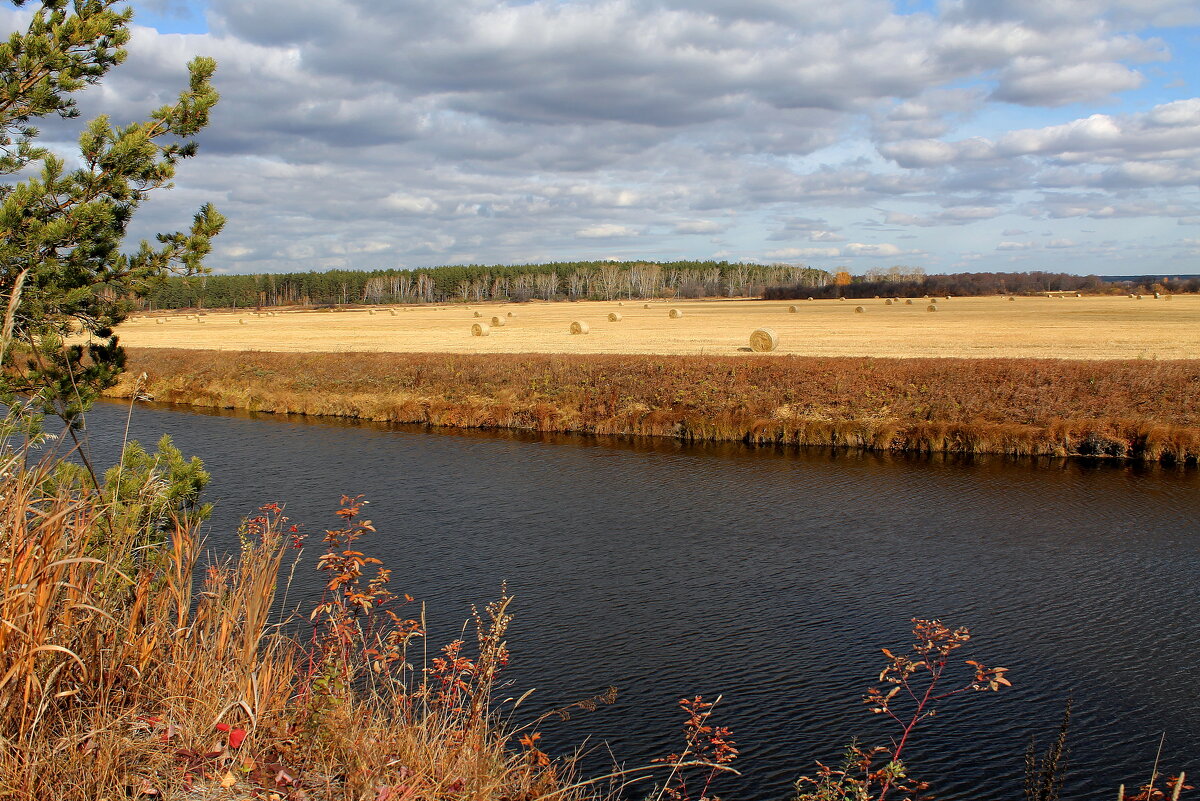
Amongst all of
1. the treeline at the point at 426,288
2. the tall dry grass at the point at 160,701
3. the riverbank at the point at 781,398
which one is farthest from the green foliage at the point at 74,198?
the treeline at the point at 426,288

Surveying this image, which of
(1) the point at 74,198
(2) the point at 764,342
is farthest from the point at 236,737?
(2) the point at 764,342

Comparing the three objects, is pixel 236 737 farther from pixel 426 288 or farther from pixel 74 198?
pixel 426 288

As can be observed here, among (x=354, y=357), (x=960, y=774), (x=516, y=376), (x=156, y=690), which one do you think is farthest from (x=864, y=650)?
(x=354, y=357)

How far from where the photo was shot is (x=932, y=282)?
130 metres

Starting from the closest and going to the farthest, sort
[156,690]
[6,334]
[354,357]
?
[6,334] < [156,690] < [354,357]

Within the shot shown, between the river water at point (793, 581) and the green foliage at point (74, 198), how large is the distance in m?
5.02

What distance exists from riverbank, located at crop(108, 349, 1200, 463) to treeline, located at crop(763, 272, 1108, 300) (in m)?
96.6

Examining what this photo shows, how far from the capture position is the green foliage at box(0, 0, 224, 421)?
8.35 metres

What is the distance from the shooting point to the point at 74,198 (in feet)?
28.9

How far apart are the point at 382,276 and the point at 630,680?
188m

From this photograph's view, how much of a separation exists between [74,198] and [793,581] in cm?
1082

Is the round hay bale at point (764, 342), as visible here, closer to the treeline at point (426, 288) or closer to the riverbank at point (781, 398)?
the riverbank at point (781, 398)

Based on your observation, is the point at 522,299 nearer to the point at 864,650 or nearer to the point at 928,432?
the point at 928,432

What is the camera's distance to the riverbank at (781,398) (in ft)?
81.5
